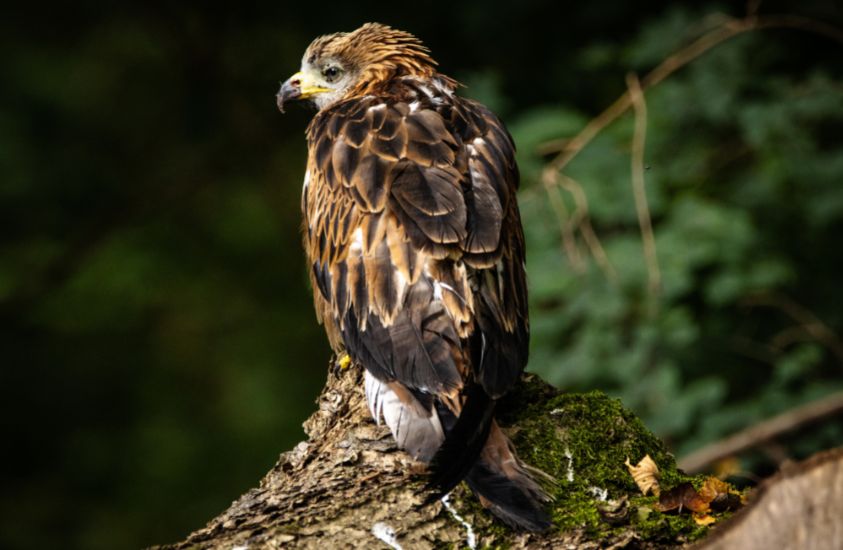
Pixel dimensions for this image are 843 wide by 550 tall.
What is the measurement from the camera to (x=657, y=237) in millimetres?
6777

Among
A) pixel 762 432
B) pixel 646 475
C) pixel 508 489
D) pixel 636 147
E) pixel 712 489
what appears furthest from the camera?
pixel 636 147

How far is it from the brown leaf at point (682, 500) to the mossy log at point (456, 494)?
44 mm

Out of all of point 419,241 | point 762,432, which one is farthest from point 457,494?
point 762,432

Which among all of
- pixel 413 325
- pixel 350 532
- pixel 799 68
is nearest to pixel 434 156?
pixel 413 325

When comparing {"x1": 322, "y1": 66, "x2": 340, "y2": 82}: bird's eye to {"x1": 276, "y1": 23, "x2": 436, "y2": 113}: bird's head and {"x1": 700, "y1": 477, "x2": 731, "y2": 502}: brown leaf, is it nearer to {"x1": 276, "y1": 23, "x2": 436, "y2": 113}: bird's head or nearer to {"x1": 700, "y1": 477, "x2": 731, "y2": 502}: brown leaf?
{"x1": 276, "y1": 23, "x2": 436, "y2": 113}: bird's head

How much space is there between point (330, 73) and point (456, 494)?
9.53 ft

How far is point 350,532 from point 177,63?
27.4 ft

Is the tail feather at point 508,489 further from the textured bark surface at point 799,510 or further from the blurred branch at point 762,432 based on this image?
the blurred branch at point 762,432

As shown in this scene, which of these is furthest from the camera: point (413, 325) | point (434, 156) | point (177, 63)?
point (177, 63)

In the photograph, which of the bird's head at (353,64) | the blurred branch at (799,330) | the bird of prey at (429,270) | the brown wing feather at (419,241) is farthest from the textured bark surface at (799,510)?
the blurred branch at (799,330)

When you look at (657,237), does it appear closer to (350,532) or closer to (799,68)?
(799,68)

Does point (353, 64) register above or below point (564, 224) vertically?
above

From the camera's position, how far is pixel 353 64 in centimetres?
578

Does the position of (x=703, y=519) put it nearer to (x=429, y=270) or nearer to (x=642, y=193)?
(x=429, y=270)
